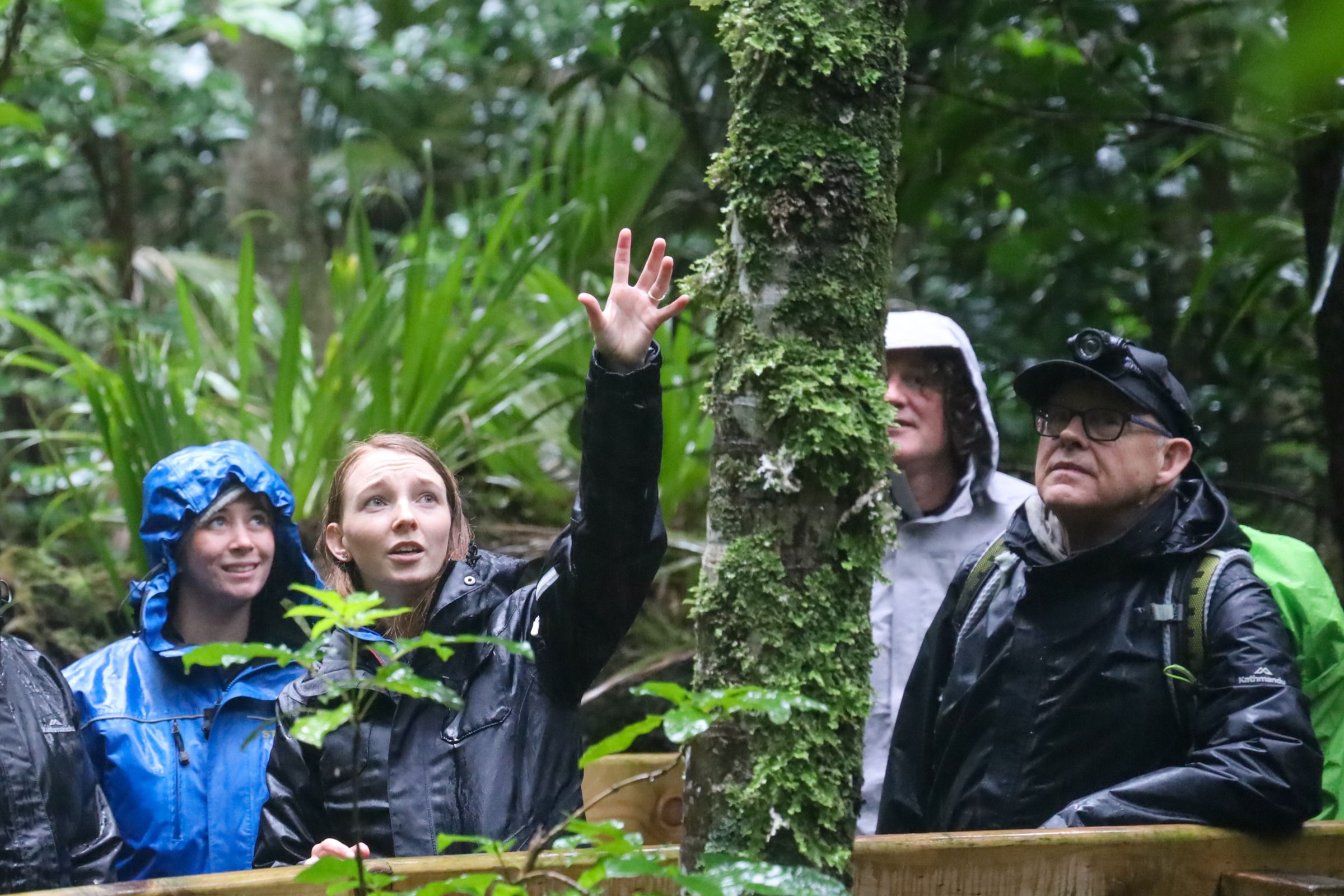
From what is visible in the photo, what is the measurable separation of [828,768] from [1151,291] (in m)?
4.68

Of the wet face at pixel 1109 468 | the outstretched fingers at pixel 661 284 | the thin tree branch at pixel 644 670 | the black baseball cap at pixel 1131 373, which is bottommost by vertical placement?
the thin tree branch at pixel 644 670

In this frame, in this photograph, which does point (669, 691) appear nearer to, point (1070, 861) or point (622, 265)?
point (1070, 861)

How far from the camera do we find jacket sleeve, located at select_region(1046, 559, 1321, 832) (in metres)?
1.86

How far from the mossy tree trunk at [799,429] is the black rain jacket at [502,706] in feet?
1.84

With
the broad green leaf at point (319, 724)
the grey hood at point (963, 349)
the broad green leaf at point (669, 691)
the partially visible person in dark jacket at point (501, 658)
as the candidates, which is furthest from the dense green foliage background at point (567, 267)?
the broad green leaf at point (669, 691)

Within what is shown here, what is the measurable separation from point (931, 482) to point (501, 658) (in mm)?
1318

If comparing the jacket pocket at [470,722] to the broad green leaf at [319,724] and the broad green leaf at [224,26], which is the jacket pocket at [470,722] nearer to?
the broad green leaf at [319,724]

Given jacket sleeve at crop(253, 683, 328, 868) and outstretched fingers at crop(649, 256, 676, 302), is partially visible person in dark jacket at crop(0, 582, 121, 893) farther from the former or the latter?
outstretched fingers at crop(649, 256, 676, 302)

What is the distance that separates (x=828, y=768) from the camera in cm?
135

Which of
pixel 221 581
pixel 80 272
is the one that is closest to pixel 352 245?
pixel 80 272

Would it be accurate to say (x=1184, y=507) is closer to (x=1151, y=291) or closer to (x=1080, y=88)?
(x=1080, y=88)

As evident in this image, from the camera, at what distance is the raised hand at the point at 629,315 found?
1912 mm

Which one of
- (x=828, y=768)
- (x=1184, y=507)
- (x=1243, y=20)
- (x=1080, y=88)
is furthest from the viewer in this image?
(x=1080, y=88)

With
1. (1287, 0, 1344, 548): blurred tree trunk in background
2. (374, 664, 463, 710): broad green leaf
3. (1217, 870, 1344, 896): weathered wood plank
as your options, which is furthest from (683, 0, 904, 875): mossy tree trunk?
(1287, 0, 1344, 548): blurred tree trunk in background
